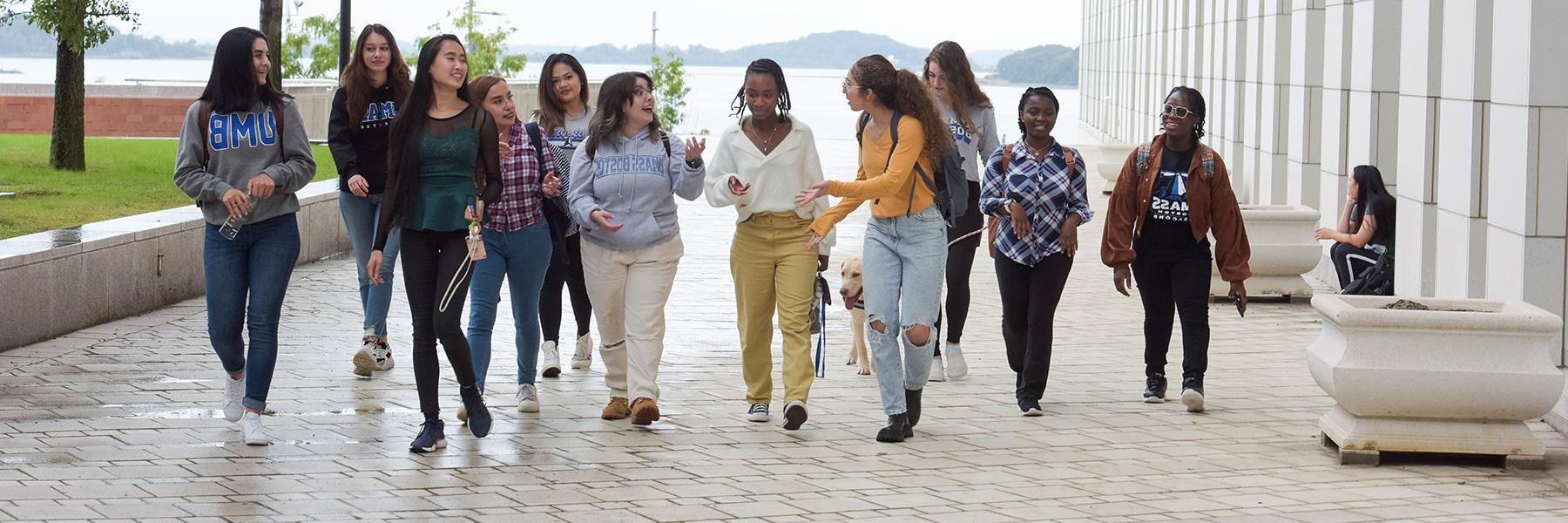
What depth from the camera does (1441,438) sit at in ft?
24.6

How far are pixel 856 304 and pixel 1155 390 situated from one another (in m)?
1.63

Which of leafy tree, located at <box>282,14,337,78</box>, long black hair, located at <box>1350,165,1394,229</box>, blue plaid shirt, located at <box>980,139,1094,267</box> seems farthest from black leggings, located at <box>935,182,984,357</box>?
leafy tree, located at <box>282,14,337,78</box>

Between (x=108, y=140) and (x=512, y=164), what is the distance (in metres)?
17.9

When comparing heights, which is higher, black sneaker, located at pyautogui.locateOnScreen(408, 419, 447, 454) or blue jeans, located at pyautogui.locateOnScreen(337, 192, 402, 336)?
blue jeans, located at pyautogui.locateOnScreen(337, 192, 402, 336)

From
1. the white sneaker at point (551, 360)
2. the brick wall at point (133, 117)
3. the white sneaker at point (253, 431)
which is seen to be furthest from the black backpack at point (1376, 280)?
the brick wall at point (133, 117)

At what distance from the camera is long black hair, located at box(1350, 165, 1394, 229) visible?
12711 millimetres

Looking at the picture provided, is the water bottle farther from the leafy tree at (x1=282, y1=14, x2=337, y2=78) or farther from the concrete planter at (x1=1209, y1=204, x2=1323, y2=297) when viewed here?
the leafy tree at (x1=282, y1=14, x2=337, y2=78)

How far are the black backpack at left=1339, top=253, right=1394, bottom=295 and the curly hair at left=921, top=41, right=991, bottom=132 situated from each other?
3795mm

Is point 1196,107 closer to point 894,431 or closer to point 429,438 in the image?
point 894,431

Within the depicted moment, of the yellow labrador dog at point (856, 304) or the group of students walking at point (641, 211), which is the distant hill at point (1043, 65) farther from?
the group of students walking at point (641, 211)

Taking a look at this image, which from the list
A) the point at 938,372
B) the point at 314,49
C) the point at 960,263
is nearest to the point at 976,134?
the point at 960,263

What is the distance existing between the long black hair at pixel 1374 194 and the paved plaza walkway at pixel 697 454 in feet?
7.05

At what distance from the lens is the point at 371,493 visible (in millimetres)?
6887

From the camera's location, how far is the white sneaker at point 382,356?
990 centimetres
